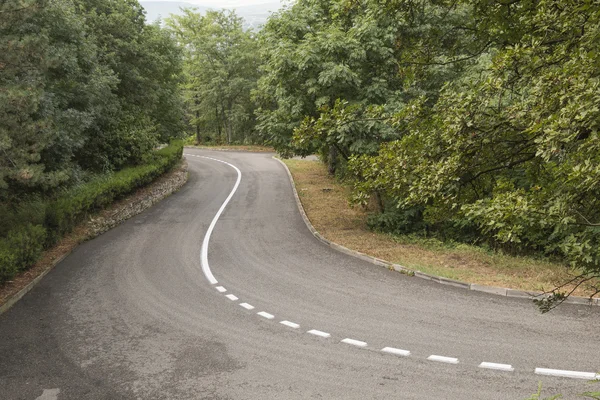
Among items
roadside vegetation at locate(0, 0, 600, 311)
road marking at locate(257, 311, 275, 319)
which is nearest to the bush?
roadside vegetation at locate(0, 0, 600, 311)

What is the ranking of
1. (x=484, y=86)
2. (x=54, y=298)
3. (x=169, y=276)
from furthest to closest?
(x=169, y=276)
(x=54, y=298)
(x=484, y=86)

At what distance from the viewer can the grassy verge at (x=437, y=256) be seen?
1177cm

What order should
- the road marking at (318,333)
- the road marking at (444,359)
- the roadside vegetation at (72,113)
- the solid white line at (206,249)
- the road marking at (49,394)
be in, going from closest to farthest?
the road marking at (49,394) → the road marking at (444,359) → the road marking at (318,333) → the roadside vegetation at (72,113) → the solid white line at (206,249)

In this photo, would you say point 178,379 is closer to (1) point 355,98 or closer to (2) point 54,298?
(2) point 54,298

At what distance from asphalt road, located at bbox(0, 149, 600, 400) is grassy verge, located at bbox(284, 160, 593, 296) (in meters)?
0.91

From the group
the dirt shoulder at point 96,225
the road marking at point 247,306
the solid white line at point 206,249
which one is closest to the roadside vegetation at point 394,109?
the dirt shoulder at point 96,225

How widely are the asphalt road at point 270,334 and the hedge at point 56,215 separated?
3.12 feet

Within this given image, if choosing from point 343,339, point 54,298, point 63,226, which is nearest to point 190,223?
point 63,226

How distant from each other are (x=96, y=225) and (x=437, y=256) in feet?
42.7

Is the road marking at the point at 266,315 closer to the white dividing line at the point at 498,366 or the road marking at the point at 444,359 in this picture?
the road marking at the point at 444,359

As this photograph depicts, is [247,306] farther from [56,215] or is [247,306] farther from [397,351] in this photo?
[56,215]

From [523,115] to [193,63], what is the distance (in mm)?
47380

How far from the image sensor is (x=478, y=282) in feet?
37.6

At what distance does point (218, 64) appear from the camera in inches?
1821
